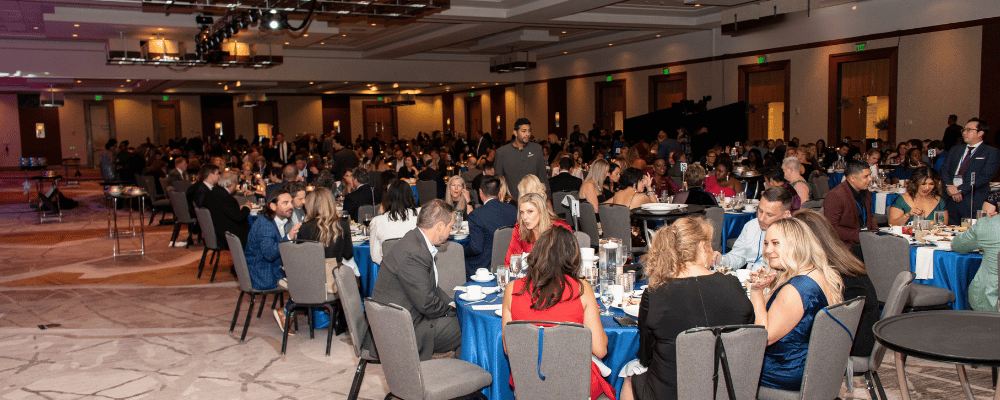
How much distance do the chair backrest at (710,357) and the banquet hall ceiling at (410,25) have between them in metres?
6.74

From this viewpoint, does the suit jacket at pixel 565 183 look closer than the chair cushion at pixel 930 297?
No

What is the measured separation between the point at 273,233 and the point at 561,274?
3091mm

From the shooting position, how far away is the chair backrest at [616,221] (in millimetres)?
6531

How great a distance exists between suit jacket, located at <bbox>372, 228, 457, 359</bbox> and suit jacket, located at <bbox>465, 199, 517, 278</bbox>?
1488 mm

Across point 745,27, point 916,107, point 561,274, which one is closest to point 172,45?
point 745,27

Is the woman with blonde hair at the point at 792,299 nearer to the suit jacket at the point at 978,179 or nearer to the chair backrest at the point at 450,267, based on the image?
the chair backrest at the point at 450,267

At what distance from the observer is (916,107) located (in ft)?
42.1

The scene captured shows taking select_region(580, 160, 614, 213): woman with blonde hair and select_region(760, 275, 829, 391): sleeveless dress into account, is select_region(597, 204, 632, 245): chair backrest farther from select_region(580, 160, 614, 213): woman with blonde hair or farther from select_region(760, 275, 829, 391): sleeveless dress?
select_region(760, 275, 829, 391): sleeveless dress

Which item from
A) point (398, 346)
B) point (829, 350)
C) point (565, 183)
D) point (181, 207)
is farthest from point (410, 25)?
point (829, 350)

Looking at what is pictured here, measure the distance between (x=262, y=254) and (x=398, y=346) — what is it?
8.72 feet

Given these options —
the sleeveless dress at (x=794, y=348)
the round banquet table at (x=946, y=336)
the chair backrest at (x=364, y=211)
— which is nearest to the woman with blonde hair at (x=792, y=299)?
the sleeveless dress at (x=794, y=348)

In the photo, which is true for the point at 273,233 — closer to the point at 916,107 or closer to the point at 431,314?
the point at 431,314

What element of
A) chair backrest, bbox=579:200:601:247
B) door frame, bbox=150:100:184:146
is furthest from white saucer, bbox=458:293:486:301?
door frame, bbox=150:100:184:146

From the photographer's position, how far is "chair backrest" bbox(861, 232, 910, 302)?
4.44 meters
